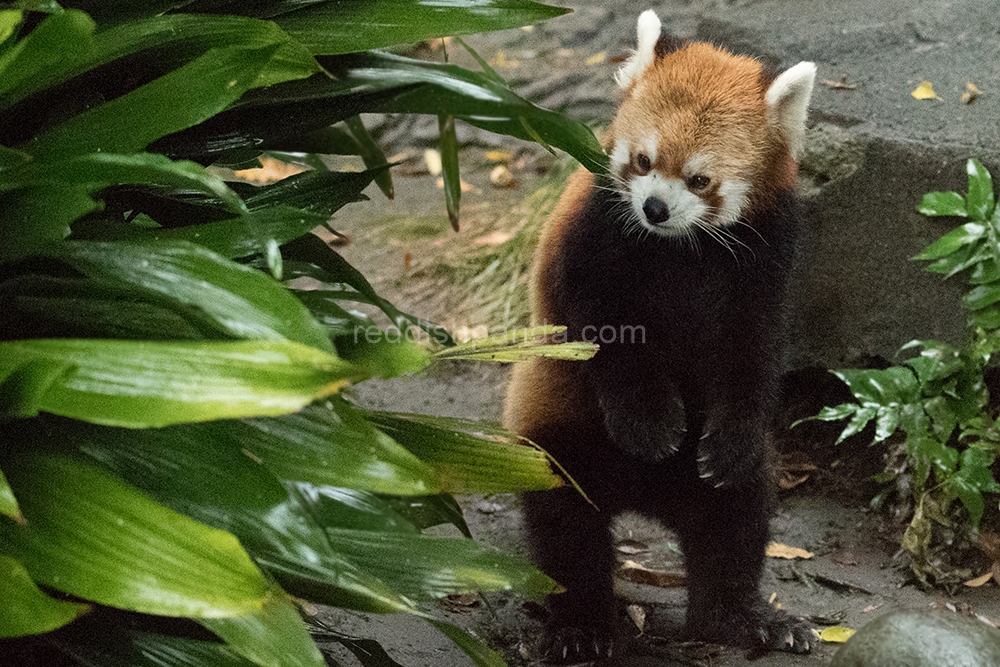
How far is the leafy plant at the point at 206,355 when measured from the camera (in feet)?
4.47

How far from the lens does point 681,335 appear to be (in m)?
2.82

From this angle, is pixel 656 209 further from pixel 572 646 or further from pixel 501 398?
pixel 501 398

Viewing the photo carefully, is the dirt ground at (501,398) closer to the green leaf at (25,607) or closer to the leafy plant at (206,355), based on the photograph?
the leafy plant at (206,355)

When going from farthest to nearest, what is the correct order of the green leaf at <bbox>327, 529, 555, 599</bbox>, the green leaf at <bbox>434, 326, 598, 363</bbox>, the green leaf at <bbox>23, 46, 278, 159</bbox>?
the green leaf at <bbox>434, 326, 598, 363</bbox>
the green leaf at <bbox>327, 529, 555, 599</bbox>
the green leaf at <bbox>23, 46, 278, 159</bbox>

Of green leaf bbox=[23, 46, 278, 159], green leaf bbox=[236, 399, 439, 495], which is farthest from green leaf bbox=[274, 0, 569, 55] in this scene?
green leaf bbox=[236, 399, 439, 495]

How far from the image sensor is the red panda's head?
271cm

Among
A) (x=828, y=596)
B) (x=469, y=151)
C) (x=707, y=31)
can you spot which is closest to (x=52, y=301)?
(x=828, y=596)

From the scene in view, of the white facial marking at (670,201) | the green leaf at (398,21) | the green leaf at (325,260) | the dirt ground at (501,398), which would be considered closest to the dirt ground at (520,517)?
the dirt ground at (501,398)

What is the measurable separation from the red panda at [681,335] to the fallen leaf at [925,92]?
1.55m

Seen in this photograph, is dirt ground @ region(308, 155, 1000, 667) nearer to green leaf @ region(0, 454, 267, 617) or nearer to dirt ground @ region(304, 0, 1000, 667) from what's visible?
dirt ground @ region(304, 0, 1000, 667)

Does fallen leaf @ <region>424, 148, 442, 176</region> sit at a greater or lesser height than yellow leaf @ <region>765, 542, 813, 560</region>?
greater

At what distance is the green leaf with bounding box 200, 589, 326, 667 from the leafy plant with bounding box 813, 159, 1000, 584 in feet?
8.00

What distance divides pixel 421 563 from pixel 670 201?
4.28 feet

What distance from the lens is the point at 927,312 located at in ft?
12.3
